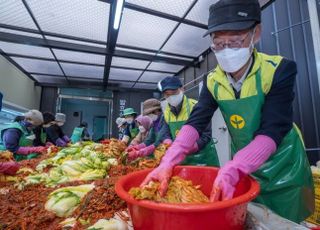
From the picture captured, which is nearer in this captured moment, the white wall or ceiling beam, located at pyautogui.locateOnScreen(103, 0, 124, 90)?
ceiling beam, located at pyautogui.locateOnScreen(103, 0, 124, 90)

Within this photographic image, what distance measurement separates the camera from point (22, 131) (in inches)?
122

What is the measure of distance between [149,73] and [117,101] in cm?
248

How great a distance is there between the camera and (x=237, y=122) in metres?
1.15

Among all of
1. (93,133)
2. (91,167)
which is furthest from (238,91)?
(93,133)

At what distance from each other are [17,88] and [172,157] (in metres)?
6.35

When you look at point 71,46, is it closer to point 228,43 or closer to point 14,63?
point 14,63

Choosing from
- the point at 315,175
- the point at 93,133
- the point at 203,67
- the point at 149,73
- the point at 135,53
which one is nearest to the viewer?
the point at 315,175

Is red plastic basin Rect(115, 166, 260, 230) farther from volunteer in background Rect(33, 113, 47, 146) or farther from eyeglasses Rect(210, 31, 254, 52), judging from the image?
volunteer in background Rect(33, 113, 47, 146)

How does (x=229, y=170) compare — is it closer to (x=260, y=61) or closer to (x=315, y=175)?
(x=260, y=61)

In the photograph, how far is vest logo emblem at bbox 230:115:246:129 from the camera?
112 centimetres

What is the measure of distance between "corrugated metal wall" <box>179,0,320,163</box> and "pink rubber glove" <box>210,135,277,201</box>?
218 cm

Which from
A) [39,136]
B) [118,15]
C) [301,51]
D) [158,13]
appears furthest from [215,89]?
[39,136]

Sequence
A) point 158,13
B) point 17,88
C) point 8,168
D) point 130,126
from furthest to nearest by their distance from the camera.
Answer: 1. point 17,88
2. point 130,126
3. point 158,13
4. point 8,168

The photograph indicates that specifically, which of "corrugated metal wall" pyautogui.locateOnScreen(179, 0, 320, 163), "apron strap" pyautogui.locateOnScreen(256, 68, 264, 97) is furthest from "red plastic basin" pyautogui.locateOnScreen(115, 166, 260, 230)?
"corrugated metal wall" pyautogui.locateOnScreen(179, 0, 320, 163)
